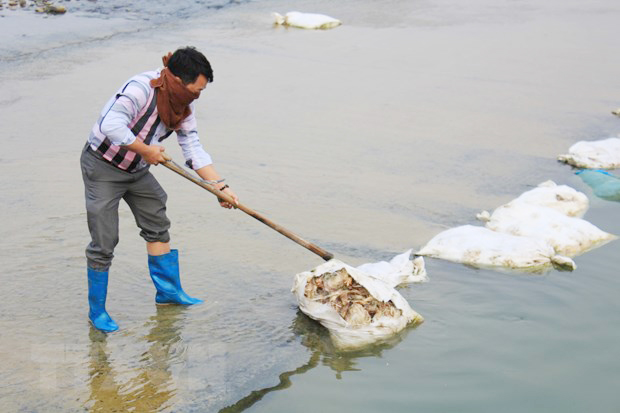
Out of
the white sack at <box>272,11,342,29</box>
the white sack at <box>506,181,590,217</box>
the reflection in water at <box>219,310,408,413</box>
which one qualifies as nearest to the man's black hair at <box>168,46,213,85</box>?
the reflection in water at <box>219,310,408,413</box>

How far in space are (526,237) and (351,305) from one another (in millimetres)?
1637

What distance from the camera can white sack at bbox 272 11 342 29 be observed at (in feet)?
37.2

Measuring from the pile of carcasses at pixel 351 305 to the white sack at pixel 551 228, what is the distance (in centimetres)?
142

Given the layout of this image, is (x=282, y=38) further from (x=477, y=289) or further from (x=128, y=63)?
(x=477, y=289)

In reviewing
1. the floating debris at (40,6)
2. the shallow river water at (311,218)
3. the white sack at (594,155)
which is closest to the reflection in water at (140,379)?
the shallow river water at (311,218)

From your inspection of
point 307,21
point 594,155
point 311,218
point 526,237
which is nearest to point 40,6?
point 307,21

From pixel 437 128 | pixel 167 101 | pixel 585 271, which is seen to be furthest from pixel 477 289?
pixel 437 128

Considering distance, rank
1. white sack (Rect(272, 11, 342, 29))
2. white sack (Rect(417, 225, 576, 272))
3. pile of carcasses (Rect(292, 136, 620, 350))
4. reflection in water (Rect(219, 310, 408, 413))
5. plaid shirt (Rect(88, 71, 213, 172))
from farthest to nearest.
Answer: white sack (Rect(272, 11, 342, 29)), white sack (Rect(417, 225, 576, 272)), pile of carcasses (Rect(292, 136, 620, 350)), plaid shirt (Rect(88, 71, 213, 172)), reflection in water (Rect(219, 310, 408, 413))

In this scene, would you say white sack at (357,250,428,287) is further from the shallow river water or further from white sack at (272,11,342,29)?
white sack at (272,11,342,29)

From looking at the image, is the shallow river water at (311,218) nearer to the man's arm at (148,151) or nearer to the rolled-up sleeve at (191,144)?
the rolled-up sleeve at (191,144)

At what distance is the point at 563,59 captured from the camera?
32.3 feet

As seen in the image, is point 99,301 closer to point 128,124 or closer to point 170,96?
point 128,124

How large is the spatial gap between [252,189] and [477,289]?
6.77ft

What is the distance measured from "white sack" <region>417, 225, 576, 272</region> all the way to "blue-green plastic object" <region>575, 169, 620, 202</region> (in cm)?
136
